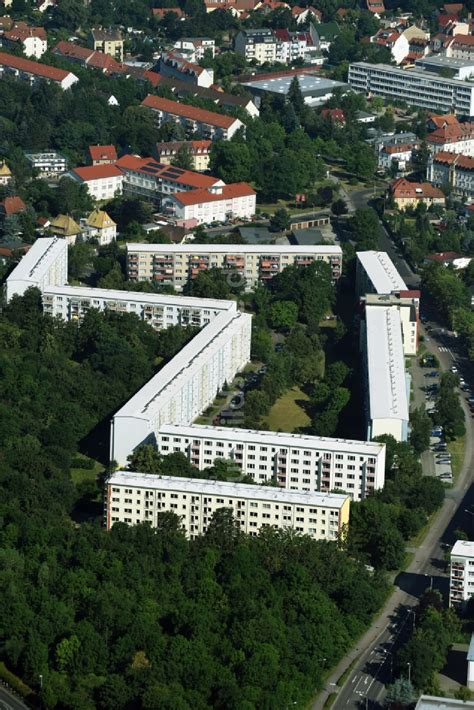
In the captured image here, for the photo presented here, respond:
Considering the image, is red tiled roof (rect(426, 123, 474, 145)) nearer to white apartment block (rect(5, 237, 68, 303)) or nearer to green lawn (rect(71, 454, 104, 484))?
white apartment block (rect(5, 237, 68, 303))

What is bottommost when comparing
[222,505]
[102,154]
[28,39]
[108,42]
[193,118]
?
[222,505]

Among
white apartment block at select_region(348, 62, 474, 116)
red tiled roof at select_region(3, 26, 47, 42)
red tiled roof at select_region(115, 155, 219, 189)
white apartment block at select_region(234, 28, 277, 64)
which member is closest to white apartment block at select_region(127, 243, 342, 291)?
red tiled roof at select_region(115, 155, 219, 189)

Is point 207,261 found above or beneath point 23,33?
beneath

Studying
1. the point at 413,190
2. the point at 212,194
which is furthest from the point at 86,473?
the point at 413,190

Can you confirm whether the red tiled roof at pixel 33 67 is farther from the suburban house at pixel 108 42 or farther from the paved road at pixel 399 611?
the paved road at pixel 399 611

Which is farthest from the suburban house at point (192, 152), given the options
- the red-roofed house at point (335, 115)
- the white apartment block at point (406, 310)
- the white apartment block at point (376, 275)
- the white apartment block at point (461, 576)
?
the white apartment block at point (461, 576)

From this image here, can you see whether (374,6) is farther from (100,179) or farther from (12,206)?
(12,206)

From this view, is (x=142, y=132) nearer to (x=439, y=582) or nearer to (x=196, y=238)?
(x=196, y=238)
